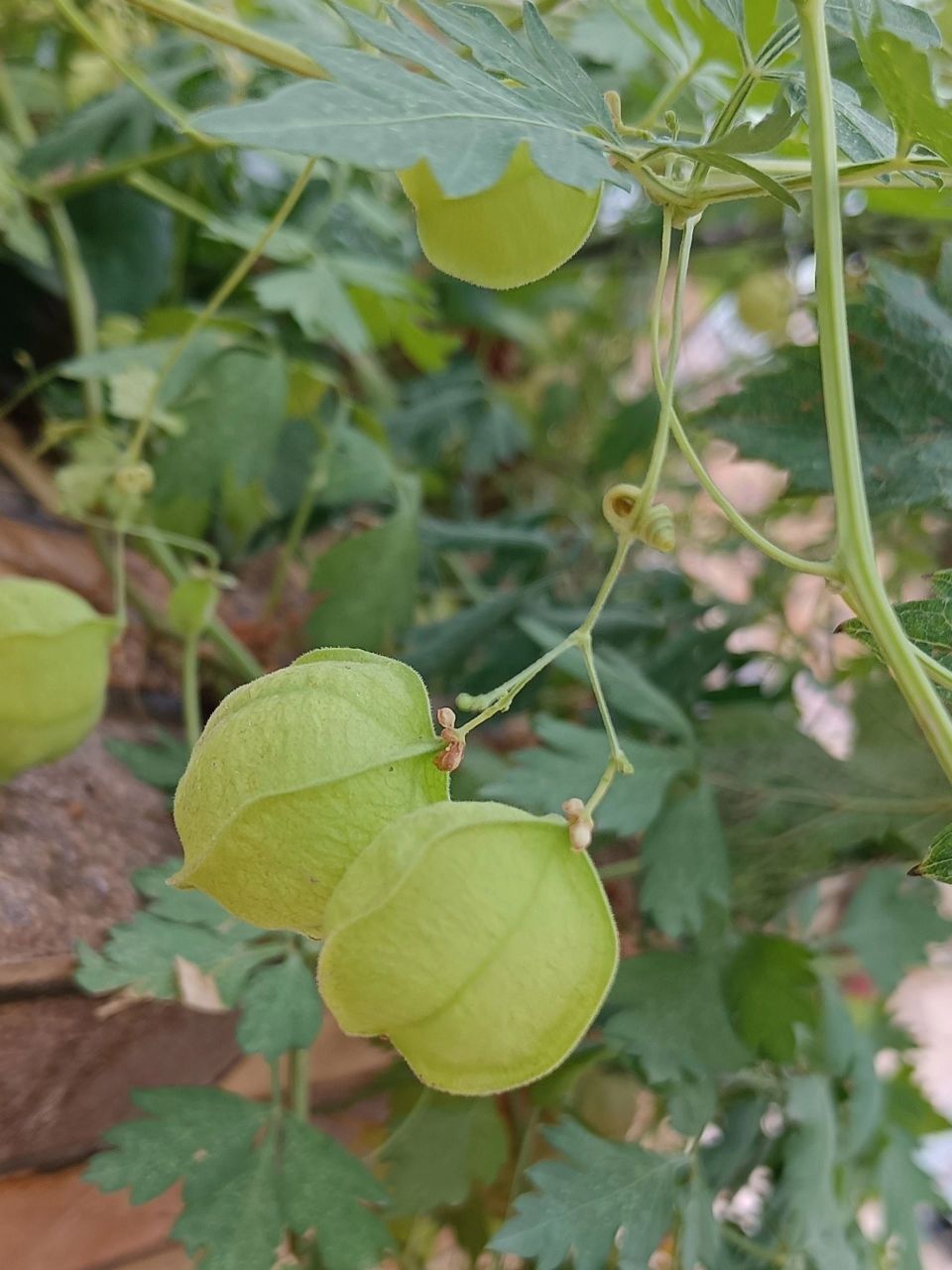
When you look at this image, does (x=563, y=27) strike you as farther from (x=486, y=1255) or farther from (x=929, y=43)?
(x=486, y=1255)

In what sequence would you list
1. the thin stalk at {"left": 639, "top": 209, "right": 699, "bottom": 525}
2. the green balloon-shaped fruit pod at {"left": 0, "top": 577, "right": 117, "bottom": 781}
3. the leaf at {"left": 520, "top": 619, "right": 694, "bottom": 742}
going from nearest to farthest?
the thin stalk at {"left": 639, "top": 209, "right": 699, "bottom": 525}, the green balloon-shaped fruit pod at {"left": 0, "top": 577, "right": 117, "bottom": 781}, the leaf at {"left": 520, "top": 619, "right": 694, "bottom": 742}

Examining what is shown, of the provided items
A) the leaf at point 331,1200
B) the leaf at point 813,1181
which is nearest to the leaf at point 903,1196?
the leaf at point 813,1181

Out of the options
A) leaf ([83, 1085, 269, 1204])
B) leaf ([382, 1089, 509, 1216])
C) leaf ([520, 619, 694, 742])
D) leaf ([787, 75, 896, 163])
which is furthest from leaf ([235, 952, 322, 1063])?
leaf ([787, 75, 896, 163])

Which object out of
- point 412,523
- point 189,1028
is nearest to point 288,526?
point 412,523

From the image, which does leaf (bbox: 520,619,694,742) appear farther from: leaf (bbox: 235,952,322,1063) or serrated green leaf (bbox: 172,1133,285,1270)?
serrated green leaf (bbox: 172,1133,285,1270)

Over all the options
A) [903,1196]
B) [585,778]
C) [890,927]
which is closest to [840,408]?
[585,778]

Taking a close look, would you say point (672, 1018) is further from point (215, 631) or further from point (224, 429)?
point (224, 429)

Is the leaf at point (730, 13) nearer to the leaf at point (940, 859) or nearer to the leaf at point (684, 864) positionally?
the leaf at point (940, 859)
